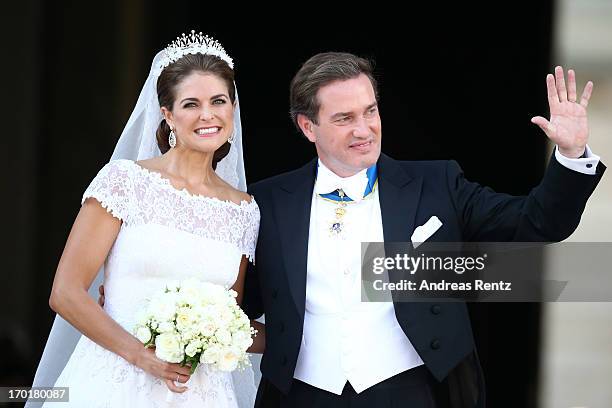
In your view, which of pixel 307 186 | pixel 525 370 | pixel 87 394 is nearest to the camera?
pixel 87 394

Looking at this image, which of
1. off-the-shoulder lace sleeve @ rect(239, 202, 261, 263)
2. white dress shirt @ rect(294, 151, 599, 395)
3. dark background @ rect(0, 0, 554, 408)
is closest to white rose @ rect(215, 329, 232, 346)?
white dress shirt @ rect(294, 151, 599, 395)

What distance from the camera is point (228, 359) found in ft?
11.0

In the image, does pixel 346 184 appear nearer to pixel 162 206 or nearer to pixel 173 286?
pixel 162 206

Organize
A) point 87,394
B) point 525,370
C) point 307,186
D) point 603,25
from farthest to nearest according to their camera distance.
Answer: point 525,370, point 603,25, point 307,186, point 87,394

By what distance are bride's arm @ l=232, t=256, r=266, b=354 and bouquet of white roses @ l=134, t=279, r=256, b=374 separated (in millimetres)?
436

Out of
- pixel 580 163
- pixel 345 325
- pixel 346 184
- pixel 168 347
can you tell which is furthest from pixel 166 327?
pixel 580 163

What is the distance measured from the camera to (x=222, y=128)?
373 centimetres

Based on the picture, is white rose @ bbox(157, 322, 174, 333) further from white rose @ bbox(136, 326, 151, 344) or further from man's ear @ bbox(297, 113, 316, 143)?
man's ear @ bbox(297, 113, 316, 143)

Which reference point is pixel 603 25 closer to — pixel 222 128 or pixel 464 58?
pixel 464 58

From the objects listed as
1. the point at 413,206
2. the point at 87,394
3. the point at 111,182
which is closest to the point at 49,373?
the point at 87,394

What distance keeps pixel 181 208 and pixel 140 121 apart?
0.50m

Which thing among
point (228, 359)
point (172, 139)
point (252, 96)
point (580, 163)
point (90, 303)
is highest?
point (252, 96)

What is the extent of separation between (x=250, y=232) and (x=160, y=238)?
0.36 metres

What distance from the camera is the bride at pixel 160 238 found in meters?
3.49
